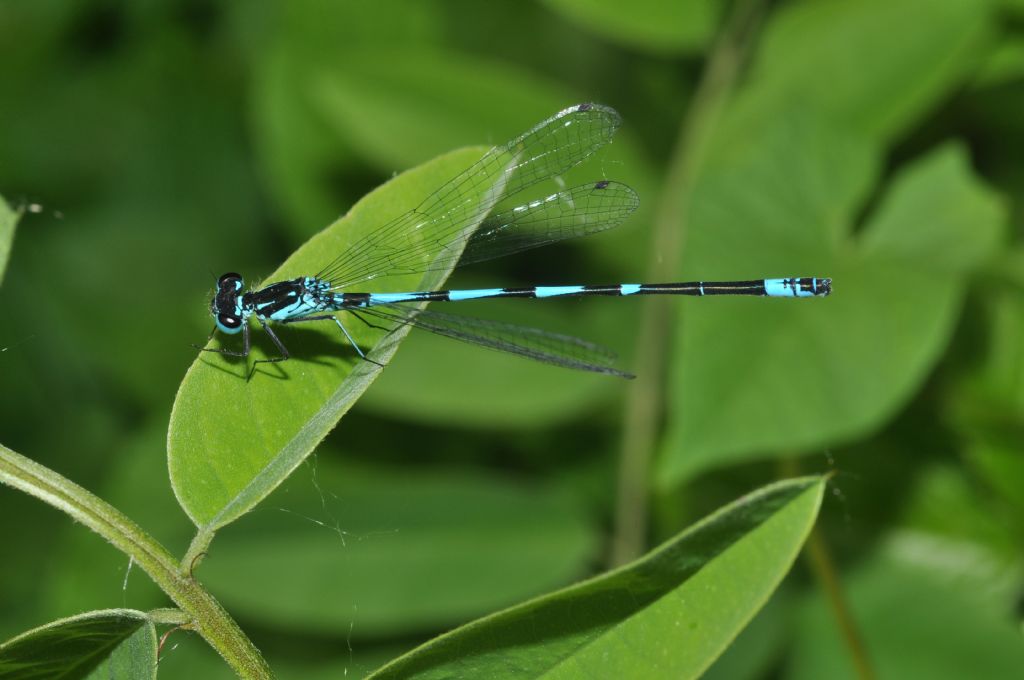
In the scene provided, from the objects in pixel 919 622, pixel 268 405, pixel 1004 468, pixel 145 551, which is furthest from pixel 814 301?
pixel 145 551

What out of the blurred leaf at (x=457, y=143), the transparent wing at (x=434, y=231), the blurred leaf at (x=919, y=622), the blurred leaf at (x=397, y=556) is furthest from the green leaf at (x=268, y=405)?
the blurred leaf at (x=919, y=622)

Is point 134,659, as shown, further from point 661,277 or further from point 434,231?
point 661,277

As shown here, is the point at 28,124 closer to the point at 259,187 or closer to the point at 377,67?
the point at 259,187

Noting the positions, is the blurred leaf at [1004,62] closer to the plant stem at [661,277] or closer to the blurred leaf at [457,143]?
the plant stem at [661,277]

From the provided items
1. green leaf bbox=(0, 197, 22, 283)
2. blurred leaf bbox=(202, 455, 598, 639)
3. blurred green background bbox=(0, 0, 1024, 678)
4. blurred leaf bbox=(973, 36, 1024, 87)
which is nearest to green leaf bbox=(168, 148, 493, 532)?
green leaf bbox=(0, 197, 22, 283)

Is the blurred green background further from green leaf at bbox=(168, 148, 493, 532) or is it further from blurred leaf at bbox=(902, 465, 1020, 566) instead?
green leaf at bbox=(168, 148, 493, 532)

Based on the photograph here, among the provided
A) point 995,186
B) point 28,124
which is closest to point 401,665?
point 995,186

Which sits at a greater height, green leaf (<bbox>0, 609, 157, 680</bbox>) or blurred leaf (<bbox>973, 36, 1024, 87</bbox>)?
blurred leaf (<bbox>973, 36, 1024, 87</bbox>)
